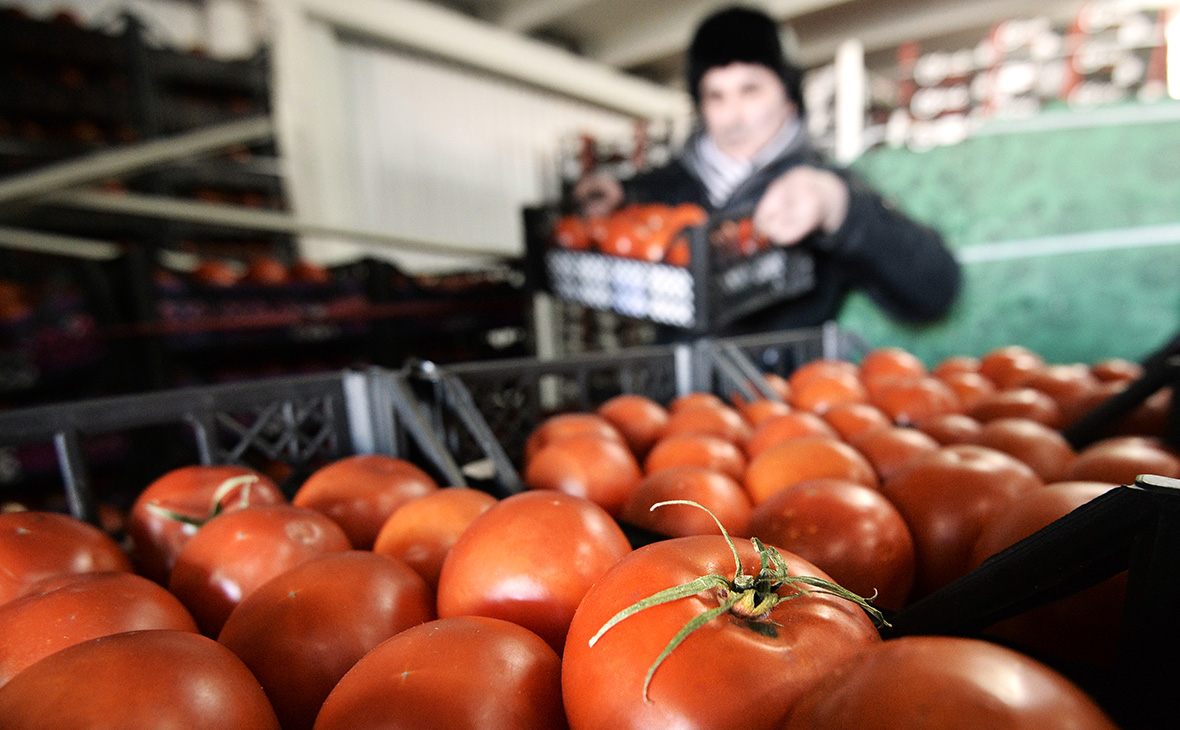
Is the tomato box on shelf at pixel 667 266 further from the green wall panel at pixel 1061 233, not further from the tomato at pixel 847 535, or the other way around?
the tomato at pixel 847 535

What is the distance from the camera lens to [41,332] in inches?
86.8

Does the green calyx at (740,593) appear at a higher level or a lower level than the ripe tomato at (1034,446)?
higher

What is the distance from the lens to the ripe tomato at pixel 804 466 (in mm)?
969

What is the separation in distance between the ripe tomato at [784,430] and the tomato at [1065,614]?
53 centimetres

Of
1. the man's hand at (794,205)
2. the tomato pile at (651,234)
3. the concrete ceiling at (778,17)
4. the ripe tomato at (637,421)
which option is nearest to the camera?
the ripe tomato at (637,421)

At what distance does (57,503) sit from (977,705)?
3.04 meters

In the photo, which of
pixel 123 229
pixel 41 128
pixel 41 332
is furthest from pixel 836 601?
pixel 41 128

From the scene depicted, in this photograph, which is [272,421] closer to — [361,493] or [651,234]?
[361,493]

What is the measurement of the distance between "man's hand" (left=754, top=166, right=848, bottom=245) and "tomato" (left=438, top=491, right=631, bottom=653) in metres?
2.12

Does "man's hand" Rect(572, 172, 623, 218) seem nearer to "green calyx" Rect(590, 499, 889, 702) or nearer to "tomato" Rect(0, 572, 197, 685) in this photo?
"tomato" Rect(0, 572, 197, 685)

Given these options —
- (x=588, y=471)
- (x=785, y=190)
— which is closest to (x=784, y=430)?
(x=588, y=471)

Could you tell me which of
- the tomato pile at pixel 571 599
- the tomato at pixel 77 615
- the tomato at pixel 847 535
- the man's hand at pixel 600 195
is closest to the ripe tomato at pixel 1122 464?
the tomato pile at pixel 571 599

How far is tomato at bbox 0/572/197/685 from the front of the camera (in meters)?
0.56

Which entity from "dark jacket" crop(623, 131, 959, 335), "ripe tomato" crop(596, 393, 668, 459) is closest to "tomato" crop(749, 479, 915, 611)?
"ripe tomato" crop(596, 393, 668, 459)
